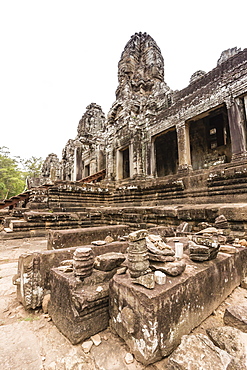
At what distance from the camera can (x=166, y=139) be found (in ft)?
45.5

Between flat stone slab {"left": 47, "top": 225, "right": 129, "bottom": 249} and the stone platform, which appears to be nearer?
the stone platform

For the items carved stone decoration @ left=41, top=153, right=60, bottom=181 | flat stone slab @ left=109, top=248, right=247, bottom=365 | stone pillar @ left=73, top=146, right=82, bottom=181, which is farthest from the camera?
carved stone decoration @ left=41, top=153, right=60, bottom=181

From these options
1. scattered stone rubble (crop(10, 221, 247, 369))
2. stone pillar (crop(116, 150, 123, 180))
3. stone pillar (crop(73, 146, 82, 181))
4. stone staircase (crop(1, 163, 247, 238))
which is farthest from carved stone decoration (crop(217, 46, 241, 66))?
scattered stone rubble (crop(10, 221, 247, 369))

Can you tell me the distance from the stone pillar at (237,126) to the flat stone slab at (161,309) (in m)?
5.85

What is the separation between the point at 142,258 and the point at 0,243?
15.0 feet

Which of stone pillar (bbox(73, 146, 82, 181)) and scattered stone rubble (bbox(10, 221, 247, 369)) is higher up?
stone pillar (bbox(73, 146, 82, 181))

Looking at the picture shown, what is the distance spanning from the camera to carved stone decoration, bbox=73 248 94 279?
4.93 feet

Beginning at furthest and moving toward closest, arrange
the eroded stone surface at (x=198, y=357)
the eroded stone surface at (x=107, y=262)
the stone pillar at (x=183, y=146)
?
1. the stone pillar at (x=183, y=146)
2. the eroded stone surface at (x=107, y=262)
3. the eroded stone surface at (x=198, y=357)

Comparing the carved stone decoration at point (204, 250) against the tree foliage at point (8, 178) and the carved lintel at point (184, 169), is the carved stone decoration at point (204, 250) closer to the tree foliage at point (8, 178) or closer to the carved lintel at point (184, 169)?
the carved lintel at point (184, 169)

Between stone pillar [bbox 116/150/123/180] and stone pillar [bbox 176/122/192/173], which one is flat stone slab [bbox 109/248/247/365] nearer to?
stone pillar [bbox 176/122/192/173]

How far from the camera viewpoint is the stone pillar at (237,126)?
619 centimetres

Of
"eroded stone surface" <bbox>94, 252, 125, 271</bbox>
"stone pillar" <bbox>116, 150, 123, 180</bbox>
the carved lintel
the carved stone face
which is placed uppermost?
the carved stone face

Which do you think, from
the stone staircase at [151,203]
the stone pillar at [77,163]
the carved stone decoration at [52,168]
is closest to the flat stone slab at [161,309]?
the stone staircase at [151,203]

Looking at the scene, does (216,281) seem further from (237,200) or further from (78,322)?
(237,200)
